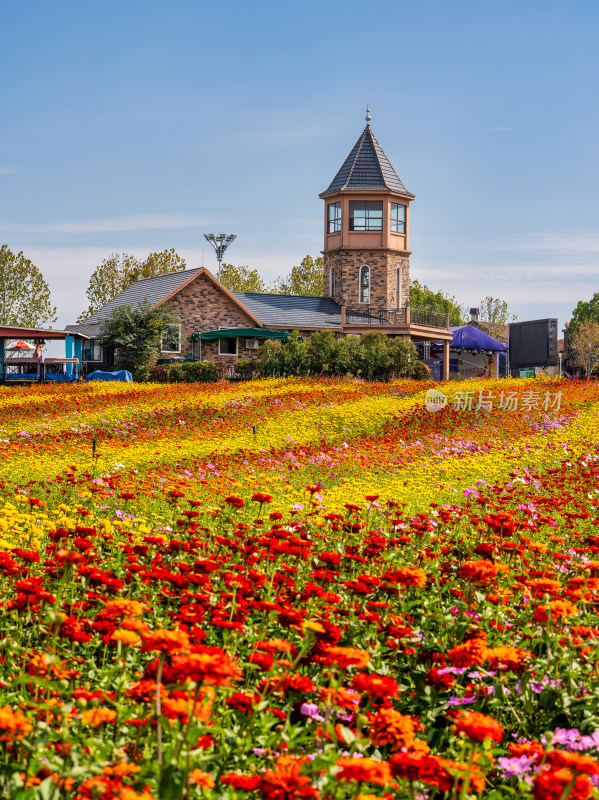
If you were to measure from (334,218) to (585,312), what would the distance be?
5042 centimetres

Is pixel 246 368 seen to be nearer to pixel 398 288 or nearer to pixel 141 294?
pixel 141 294

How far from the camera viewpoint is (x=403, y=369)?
31078 millimetres

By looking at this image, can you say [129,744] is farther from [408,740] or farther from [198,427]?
[198,427]

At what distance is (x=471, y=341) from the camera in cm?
4903

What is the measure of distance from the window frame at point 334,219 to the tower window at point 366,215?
698 mm

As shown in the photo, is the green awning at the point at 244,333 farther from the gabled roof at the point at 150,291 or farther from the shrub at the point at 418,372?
the shrub at the point at 418,372

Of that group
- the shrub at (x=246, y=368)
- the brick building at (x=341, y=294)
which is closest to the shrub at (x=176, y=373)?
the shrub at (x=246, y=368)

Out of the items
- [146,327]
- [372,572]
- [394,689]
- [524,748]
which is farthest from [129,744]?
[146,327]

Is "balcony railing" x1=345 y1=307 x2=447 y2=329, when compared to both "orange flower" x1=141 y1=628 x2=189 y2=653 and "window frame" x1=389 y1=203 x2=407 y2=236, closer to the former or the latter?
"window frame" x1=389 y1=203 x2=407 y2=236

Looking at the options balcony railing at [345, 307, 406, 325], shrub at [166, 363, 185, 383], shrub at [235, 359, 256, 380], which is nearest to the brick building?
balcony railing at [345, 307, 406, 325]

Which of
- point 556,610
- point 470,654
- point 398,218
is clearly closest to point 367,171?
point 398,218

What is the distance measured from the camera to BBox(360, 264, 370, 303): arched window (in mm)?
42125

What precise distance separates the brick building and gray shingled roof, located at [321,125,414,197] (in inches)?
2.2

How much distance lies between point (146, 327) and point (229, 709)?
33738 mm
